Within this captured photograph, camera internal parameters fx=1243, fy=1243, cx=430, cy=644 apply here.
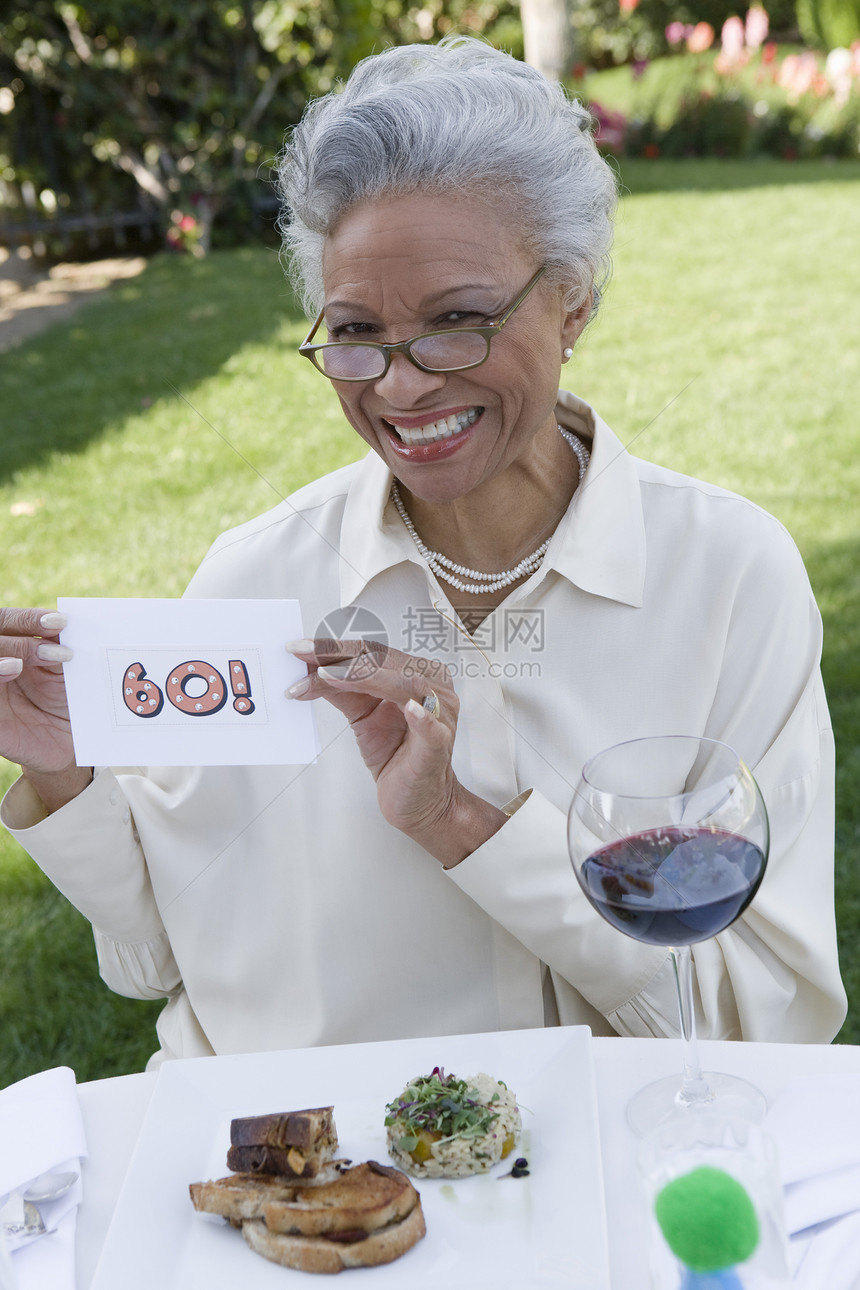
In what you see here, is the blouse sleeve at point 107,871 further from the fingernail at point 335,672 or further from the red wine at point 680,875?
the red wine at point 680,875

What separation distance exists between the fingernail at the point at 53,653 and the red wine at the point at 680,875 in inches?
27.8

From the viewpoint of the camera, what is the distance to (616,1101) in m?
1.29

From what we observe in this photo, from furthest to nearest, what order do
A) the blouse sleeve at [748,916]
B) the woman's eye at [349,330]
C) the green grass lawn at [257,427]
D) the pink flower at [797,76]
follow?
the pink flower at [797,76]
the green grass lawn at [257,427]
the woman's eye at [349,330]
the blouse sleeve at [748,916]

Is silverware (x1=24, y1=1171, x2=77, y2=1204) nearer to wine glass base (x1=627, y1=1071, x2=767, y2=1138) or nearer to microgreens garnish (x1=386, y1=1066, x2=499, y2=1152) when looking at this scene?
microgreens garnish (x1=386, y1=1066, x2=499, y2=1152)

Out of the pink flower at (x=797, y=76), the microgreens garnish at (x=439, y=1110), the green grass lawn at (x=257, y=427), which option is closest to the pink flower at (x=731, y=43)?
the pink flower at (x=797, y=76)

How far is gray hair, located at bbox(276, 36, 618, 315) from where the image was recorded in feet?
5.41

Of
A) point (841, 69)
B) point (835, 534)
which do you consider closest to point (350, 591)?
point (835, 534)

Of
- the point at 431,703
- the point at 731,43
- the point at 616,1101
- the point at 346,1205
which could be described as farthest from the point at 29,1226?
the point at 731,43

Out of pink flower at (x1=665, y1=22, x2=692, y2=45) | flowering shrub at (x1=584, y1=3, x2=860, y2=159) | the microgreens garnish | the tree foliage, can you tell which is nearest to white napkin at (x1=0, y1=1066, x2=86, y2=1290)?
the microgreens garnish

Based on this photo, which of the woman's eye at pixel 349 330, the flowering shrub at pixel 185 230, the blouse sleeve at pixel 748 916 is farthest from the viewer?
the flowering shrub at pixel 185 230

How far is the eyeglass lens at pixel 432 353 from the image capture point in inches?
67.1

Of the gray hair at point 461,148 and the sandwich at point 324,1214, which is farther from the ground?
the gray hair at point 461,148

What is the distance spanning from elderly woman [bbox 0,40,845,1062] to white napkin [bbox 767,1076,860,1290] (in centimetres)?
38

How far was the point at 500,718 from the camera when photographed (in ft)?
6.11
